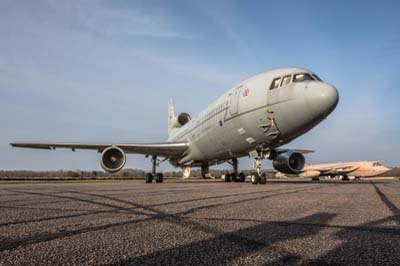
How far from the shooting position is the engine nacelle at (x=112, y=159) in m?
16.5

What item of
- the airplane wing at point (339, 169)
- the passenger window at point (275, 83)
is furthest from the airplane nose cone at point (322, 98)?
the airplane wing at point (339, 169)

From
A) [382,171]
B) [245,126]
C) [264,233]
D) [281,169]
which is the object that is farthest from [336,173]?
[264,233]

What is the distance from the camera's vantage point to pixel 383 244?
2570 mm

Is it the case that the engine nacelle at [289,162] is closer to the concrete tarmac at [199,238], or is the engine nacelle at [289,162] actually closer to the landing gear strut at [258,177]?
the landing gear strut at [258,177]

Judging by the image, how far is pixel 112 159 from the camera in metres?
17.0

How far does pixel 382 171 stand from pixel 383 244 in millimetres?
43920

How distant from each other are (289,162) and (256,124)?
4085 millimetres

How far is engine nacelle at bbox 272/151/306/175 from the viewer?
1570 centimetres

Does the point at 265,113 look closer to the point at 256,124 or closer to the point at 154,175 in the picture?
the point at 256,124

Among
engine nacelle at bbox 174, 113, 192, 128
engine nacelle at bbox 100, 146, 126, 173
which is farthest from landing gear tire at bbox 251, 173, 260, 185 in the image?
engine nacelle at bbox 174, 113, 192, 128

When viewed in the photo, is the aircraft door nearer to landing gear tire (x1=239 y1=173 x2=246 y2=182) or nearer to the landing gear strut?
the landing gear strut

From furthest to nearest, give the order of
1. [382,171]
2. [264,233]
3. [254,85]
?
[382,171], [254,85], [264,233]

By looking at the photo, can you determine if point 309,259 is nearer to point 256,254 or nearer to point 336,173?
point 256,254

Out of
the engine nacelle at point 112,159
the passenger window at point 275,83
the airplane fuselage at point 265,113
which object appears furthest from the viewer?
the engine nacelle at point 112,159
